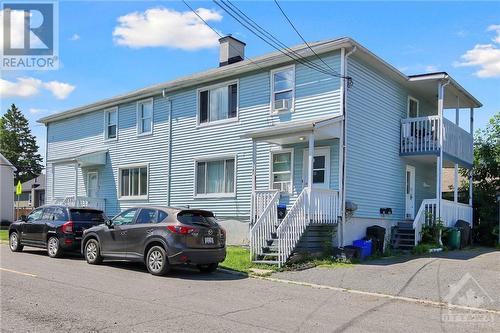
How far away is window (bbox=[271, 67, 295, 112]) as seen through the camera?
17.2m

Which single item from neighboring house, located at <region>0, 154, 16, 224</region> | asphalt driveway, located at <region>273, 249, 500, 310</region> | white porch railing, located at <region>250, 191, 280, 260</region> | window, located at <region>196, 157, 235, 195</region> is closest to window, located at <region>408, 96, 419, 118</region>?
asphalt driveway, located at <region>273, 249, 500, 310</region>

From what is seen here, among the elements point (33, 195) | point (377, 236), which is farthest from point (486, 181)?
point (33, 195)

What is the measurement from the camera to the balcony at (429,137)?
18.0 meters

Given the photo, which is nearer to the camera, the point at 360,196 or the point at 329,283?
the point at 329,283

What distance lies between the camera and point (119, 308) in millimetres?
7805

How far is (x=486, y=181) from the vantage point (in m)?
23.2

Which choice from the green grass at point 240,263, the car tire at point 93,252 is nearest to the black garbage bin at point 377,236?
the green grass at point 240,263

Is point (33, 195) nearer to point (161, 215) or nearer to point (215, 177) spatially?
point (215, 177)

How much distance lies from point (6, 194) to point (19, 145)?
40.0 metres

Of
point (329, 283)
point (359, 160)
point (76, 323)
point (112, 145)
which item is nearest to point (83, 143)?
point (112, 145)

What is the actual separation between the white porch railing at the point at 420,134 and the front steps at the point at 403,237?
300cm

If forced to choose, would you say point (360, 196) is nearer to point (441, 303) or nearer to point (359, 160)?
point (359, 160)

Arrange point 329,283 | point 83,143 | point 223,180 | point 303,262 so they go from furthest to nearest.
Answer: point 83,143, point 223,180, point 303,262, point 329,283

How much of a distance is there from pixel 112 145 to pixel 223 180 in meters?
8.03
